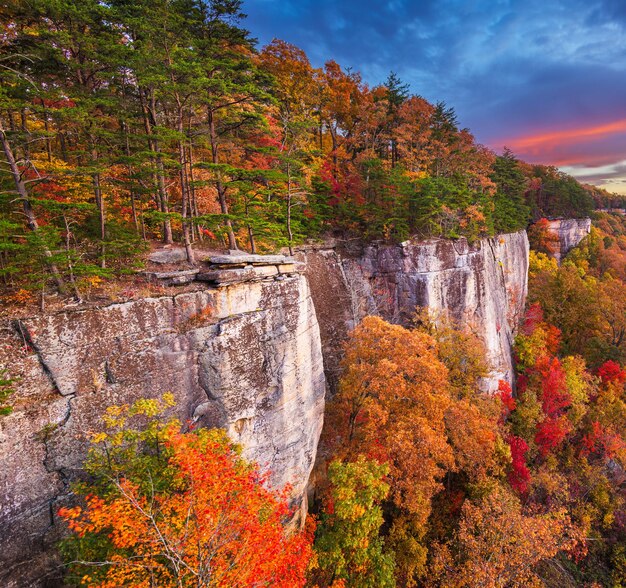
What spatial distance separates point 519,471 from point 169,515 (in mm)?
22512

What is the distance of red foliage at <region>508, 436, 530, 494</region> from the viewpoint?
19156 mm

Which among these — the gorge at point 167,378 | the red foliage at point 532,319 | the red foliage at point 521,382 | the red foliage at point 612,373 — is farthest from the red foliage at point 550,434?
the gorge at point 167,378

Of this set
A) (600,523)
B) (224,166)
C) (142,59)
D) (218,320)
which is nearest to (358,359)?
(218,320)

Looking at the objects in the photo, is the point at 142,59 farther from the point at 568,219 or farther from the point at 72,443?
the point at 568,219

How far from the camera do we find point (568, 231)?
47.6 meters

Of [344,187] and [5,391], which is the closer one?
[5,391]

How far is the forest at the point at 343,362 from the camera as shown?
742 cm

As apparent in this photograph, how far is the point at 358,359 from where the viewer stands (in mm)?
15164

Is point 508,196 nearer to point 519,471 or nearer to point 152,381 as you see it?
point 519,471

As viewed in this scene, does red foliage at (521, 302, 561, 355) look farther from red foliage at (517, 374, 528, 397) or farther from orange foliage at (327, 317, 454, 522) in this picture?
orange foliage at (327, 317, 454, 522)

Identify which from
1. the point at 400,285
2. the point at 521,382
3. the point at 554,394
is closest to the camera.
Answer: the point at 400,285

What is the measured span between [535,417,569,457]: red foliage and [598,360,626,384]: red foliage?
28.2ft

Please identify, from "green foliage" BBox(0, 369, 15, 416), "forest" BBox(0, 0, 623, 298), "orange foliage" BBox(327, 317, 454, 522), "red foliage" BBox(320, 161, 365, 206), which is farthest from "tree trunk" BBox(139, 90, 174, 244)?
"red foliage" BBox(320, 161, 365, 206)

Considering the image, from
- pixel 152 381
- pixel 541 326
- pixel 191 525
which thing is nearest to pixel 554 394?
pixel 541 326
